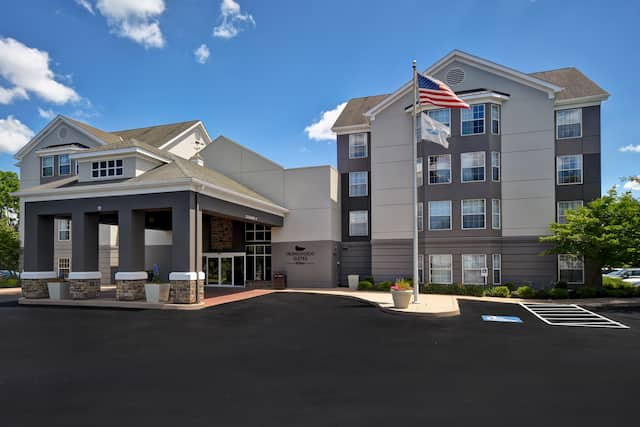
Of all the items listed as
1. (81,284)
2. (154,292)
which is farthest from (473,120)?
(81,284)

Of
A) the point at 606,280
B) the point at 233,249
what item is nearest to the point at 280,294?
the point at 233,249

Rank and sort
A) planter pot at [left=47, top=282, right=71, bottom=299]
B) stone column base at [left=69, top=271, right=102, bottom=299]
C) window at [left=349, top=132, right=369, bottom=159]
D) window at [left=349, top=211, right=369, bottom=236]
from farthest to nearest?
window at [left=349, top=132, right=369, bottom=159], window at [left=349, top=211, right=369, bottom=236], planter pot at [left=47, top=282, right=71, bottom=299], stone column base at [left=69, top=271, right=102, bottom=299]

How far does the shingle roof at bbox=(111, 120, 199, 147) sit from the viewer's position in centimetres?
3294

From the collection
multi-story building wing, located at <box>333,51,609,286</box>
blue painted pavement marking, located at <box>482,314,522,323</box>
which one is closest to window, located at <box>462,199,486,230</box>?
multi-story building wing, located at <box>333,51,609,286</box>

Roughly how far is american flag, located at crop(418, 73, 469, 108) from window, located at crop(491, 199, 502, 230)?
871 centimetres

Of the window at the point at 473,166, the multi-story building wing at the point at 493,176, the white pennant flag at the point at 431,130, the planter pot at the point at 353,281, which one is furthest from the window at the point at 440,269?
the white pennant flag at the point at 431,130

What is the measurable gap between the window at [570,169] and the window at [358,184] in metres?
11.3

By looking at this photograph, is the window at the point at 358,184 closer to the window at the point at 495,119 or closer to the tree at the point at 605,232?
the window at the point at 495,119

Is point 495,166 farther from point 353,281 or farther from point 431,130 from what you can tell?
point 353,281

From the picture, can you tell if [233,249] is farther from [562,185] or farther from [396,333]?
[562,185]

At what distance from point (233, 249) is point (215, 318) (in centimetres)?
1282

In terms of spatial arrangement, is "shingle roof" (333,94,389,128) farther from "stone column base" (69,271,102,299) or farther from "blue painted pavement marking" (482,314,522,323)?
"stone column base" (69,271,102,299)

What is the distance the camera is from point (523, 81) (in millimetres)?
22422

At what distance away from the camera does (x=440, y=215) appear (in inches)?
923
